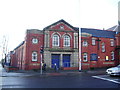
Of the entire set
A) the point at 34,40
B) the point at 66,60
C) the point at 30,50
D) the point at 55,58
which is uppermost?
the point at 34,40

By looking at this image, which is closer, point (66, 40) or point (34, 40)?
point (34, 40)

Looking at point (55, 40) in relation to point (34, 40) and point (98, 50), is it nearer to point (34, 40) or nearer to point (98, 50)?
point (34, 40)

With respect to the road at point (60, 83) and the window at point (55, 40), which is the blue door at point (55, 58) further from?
the road at point (60, 83)

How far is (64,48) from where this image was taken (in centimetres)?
2888

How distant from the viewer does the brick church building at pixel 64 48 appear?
27.5m

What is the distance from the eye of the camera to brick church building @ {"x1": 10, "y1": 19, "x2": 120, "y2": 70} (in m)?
27.5

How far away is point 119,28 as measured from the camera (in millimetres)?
40406

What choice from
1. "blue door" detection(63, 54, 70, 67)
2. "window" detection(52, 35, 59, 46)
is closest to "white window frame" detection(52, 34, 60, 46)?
"window" detection(52, 35, 59, 46)

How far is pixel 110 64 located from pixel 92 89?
25381 mm

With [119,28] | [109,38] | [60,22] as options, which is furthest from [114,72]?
[119,28]

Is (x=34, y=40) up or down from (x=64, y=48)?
up

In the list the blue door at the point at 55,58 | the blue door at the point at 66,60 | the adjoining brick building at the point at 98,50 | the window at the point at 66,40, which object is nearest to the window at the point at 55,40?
the window at the point at 66,40

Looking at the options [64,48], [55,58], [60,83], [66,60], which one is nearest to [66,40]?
[64,48]

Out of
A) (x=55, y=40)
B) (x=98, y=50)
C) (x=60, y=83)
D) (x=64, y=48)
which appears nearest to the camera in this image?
(x=60, y=83)
